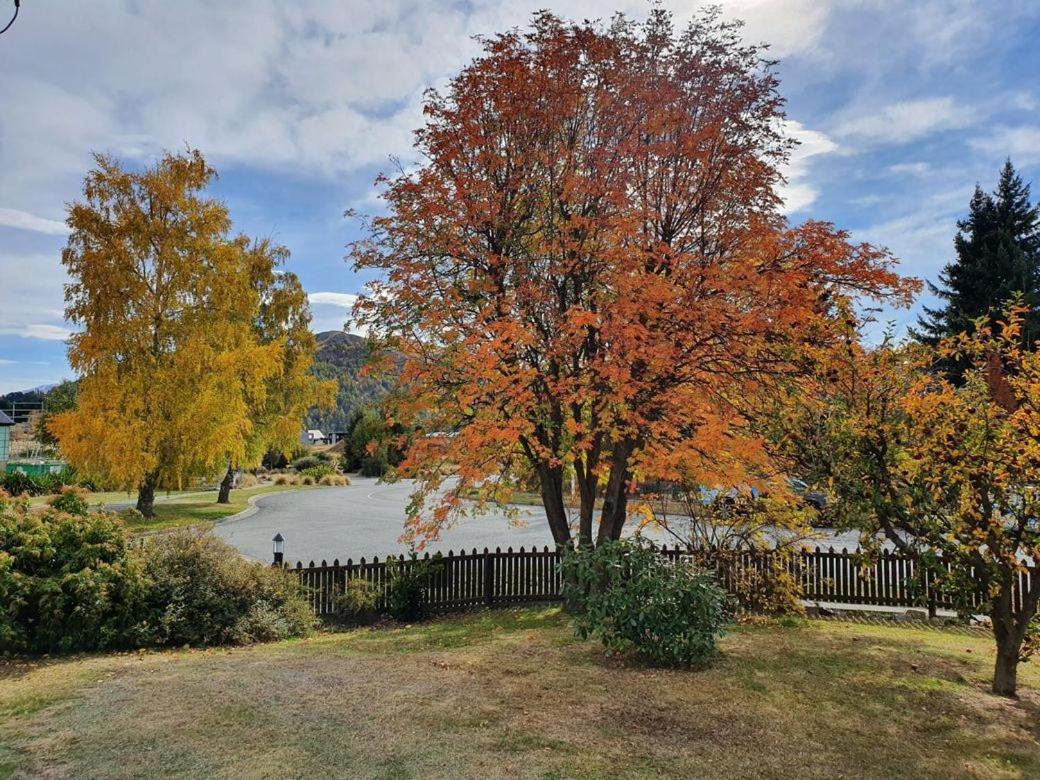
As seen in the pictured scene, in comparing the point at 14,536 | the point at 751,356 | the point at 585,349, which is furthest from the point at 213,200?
the point at 751,356

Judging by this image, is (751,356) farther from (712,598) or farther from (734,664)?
(734,664)

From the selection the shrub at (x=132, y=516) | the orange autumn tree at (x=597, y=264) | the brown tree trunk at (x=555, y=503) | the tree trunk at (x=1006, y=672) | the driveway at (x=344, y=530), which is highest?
the orange autumn tree at (x=597, y=264)

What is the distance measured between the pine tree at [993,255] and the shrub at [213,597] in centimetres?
2708

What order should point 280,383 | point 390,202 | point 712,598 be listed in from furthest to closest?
1. point 280,383
2. point 390,202
3. point 712,598

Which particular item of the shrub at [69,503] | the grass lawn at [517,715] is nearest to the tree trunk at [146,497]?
the shrub at [69,503]

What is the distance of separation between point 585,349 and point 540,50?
411cm

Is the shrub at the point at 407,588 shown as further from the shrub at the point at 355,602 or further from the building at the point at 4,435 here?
the building at the point at 4,435

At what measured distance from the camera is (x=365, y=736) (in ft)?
14.3

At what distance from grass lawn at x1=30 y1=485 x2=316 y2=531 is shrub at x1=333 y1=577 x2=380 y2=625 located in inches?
354

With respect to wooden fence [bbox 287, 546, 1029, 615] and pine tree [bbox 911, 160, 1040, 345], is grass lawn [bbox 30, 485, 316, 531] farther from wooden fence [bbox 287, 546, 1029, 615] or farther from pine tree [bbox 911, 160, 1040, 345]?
pine tree [bbox 911, 160, 1040, 345]

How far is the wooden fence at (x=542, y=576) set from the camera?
967cm

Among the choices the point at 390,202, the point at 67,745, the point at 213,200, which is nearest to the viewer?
the point at 67,745

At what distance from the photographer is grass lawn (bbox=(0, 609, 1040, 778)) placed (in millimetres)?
3990

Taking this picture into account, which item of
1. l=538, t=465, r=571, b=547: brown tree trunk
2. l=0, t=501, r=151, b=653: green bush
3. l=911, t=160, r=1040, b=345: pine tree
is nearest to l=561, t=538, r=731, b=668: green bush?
l=538, t=465, r=571, b=547: brown tree trunk
